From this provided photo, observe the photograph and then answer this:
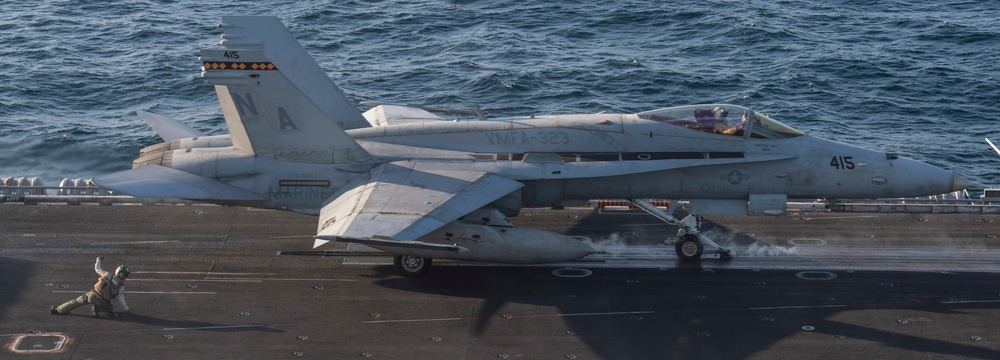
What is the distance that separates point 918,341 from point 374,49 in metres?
43.2

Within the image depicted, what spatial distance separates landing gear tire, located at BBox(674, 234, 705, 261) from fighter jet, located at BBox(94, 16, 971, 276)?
0.04 metres

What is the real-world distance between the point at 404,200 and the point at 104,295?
720 centimetres

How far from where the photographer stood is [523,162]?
28859 mm

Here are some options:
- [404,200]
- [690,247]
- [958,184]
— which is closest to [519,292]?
[404,200]

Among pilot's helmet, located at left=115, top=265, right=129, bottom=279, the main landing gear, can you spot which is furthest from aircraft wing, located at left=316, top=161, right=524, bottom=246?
the main landing gear

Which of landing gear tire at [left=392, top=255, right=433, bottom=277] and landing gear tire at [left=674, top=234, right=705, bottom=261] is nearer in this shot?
landing gear tire at [left=392, top=255, right=433, bottom=277]

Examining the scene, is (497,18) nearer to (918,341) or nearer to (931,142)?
(931,142)

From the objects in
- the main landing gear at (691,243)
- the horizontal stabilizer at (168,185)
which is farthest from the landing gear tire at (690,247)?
the horizontal stabilizer at (168,185)

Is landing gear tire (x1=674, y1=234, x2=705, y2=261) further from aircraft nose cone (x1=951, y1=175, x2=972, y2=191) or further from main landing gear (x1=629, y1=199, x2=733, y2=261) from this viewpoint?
aircraft nose cone (x1=951, y1=175, x2=972, y2=191)

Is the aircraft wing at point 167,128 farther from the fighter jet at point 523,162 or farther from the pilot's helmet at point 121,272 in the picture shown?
the pilot's helmet at point 121,272

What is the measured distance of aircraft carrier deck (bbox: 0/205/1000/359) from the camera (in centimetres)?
2362

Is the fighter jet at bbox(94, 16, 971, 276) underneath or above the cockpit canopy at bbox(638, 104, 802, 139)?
underneath

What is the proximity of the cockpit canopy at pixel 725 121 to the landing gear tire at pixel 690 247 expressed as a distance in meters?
2.95

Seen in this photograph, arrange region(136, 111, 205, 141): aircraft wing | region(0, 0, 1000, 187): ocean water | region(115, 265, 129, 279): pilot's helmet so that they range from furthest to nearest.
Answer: region(0, 0, 1000, 187): ocean water < region(136, 111, 205, 141): aircraft wing < region(115, 265, 129, 279): pilot's helmet
